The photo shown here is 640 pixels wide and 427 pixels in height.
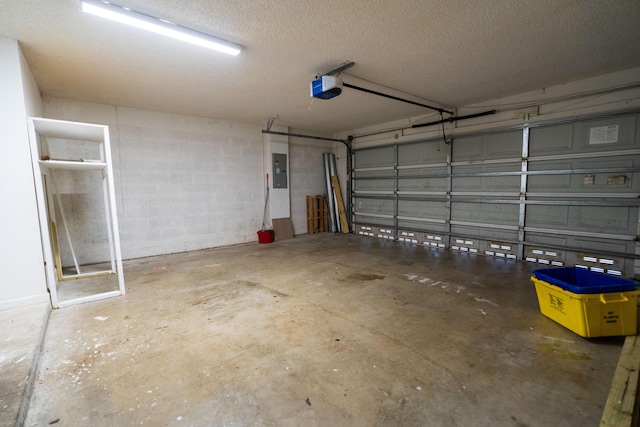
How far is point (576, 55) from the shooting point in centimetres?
339

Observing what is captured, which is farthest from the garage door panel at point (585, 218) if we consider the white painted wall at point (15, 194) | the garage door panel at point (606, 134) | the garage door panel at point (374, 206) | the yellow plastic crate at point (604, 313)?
the white painted wall at point (15, 194)

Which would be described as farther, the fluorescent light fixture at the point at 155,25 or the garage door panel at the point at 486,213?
the garage door panel at the point at 486,213

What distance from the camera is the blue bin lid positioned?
2369mm

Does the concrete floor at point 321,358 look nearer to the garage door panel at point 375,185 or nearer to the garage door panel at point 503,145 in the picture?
the garage door panel at point 503,145

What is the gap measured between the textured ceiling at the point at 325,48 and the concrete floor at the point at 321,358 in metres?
2.82

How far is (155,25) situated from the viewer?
2627 mm

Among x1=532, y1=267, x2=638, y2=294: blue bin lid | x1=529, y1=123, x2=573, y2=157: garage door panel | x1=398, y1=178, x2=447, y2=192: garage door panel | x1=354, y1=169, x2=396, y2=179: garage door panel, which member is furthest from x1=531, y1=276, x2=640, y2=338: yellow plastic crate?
x1=354, y1=169, x2=396, y2=179: garage door panel

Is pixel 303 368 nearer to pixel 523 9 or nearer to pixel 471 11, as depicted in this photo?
pixel 471 11

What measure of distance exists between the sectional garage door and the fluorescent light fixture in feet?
15.1

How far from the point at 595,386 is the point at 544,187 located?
3.74 meters

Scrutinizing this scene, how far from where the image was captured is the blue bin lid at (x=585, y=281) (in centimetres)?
237

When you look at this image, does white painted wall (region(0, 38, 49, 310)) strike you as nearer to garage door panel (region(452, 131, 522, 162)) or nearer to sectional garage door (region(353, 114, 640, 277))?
sectional garage door (region(353, 114, 640, 277))

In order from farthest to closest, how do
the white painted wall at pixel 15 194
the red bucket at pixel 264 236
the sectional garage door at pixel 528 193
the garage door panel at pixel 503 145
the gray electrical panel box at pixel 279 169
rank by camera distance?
the gray electrical panel box at pixel 279 169 → the red bucket at pixel 264 236 → the garage door panel at pixel 503 145 → the sectional garage door at pixel 528 193 → the white painted wall at pixel 15 194

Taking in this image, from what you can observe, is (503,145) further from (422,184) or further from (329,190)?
(329,190)
